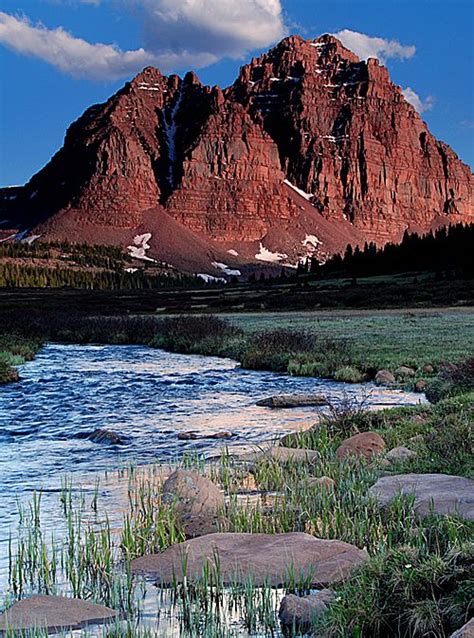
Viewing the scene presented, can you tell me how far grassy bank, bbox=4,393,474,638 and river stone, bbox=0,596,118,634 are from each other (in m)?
0.28

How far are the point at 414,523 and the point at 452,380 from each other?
11.7 m

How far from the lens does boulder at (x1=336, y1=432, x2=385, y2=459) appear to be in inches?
453

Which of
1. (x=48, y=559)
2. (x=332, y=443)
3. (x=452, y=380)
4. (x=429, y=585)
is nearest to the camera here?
(x=429, y=585)

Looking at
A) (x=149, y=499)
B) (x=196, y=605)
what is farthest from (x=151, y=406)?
(x=196, y=605)

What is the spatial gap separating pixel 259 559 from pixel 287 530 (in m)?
1.25

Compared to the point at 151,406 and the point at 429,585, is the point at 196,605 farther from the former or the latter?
the point at 151,406

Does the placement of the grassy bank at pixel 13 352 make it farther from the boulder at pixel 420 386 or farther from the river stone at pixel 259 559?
the river stone at pixel 259 559

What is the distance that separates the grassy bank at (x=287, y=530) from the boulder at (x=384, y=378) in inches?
423

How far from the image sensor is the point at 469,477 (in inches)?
370

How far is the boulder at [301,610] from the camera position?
570 centimetres

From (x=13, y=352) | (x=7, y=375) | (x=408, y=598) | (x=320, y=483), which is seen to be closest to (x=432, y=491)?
(x=320, y=483)

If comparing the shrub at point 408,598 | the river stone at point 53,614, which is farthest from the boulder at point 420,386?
the river stone at point 53,614

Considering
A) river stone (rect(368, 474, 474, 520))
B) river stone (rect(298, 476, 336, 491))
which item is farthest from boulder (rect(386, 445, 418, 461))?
river stone (rect(298, 476, 336, 491))

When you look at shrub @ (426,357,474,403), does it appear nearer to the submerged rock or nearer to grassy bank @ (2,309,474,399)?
grassy bank @ (2,309,474,399)
